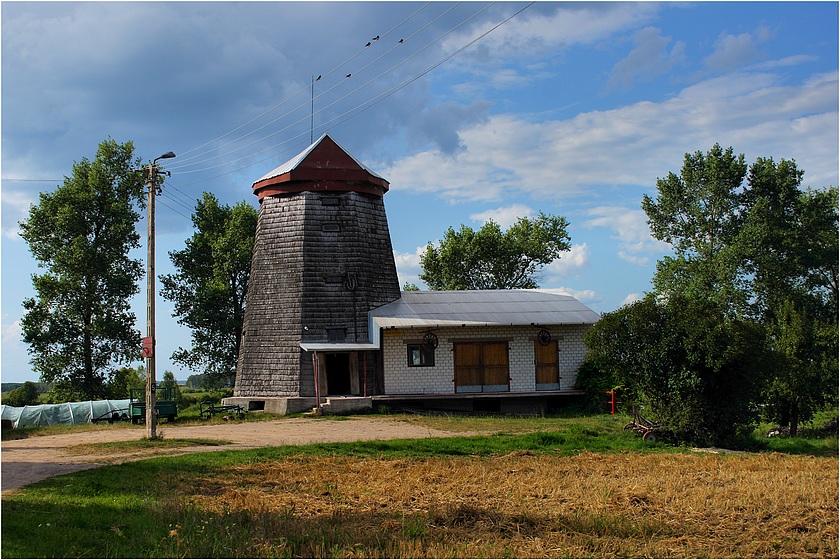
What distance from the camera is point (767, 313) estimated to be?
99.8 feet

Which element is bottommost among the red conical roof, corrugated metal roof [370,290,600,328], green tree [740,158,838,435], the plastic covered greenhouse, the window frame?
the plastic covered greenhouse

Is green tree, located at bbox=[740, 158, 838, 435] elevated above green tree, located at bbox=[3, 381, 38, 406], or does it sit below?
above

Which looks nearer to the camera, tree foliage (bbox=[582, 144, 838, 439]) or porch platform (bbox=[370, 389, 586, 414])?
tree foliage (bbox=[582, 144, 838, 439])

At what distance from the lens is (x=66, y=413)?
2880 centimetres

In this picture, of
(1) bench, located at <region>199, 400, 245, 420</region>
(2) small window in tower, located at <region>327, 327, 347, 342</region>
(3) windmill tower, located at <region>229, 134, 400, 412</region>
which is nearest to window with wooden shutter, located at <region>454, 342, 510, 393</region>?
(3) windmill tower, located at <region>229, 134, 400, 412</region>

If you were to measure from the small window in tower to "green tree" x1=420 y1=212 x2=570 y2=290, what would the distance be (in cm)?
1455

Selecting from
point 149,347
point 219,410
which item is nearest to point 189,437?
point 149,347

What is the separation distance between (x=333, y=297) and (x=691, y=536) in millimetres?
21015

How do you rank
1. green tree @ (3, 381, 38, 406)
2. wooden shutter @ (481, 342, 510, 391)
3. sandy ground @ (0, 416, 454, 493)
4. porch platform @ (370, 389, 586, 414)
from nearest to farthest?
1. sandy ground @ (0, 416, 454, 493)
2. porch platform @ (370, 389, 586, 414)
3. wooden shutter @ (481, 342, 510, 391)
4. green tree @ (3, 381, 38, 406)

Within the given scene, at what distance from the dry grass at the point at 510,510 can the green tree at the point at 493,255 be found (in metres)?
28.4

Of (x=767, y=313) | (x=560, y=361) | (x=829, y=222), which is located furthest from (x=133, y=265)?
(x=829, y=222)

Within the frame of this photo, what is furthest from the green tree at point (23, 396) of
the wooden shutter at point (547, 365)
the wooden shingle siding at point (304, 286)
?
the wooden shutter at point (547, 365)

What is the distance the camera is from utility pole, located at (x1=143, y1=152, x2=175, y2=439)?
1922 centimetres

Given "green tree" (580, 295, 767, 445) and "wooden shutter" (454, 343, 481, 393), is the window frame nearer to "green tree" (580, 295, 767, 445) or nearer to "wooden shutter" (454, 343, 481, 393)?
"wooden shutter" (454, 343, 481, 393)
